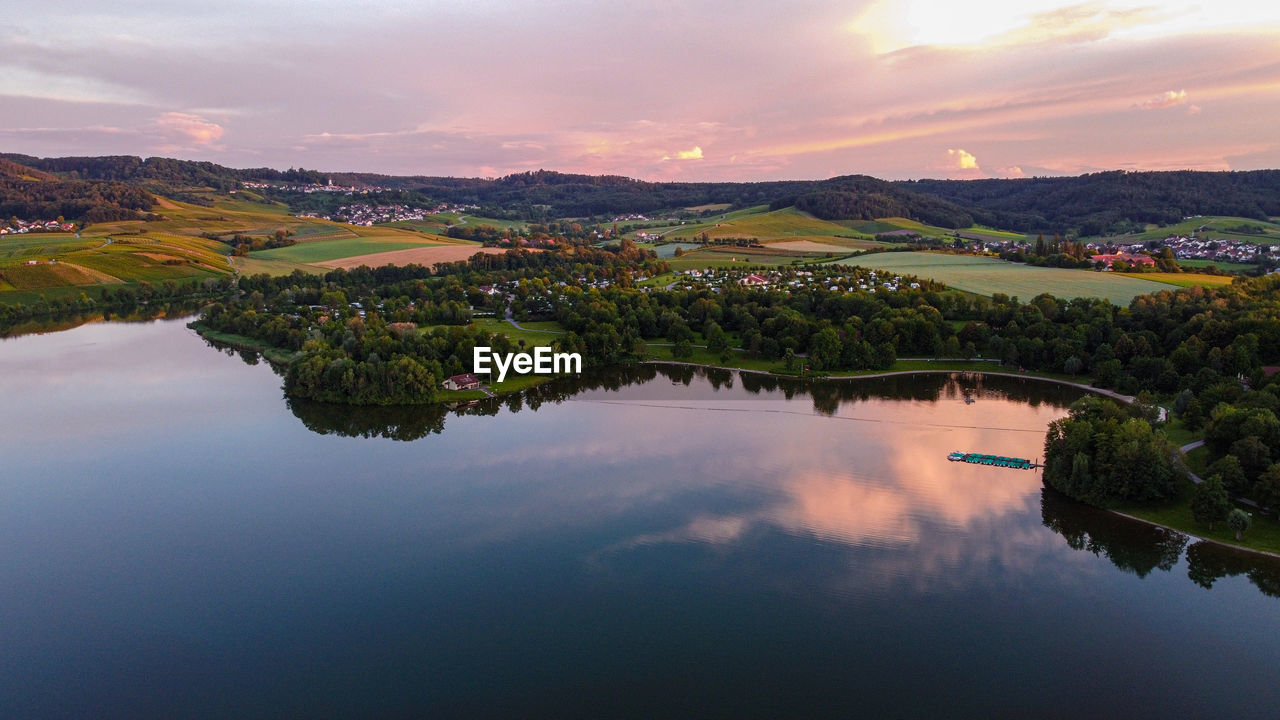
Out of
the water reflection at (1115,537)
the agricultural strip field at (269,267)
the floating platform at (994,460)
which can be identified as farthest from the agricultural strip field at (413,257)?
the water reflection at (1115,537)

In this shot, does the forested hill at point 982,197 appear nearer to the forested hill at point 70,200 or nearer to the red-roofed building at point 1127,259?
the forested hill at point 70,200

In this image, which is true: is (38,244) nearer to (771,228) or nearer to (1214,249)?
(771,228)

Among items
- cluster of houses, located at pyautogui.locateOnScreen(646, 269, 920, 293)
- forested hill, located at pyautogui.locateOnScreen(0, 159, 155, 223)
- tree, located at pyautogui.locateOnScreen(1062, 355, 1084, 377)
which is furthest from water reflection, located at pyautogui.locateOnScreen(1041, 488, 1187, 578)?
forested hill, located at pyautogui.locateOnScreen(0, 159, 155, 223)

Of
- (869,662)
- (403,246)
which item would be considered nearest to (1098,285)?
(869,662)

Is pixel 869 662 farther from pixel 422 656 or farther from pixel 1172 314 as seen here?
pixel 1172 314

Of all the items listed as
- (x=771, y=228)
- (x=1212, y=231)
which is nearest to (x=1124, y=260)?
(x=1212, y=231)
